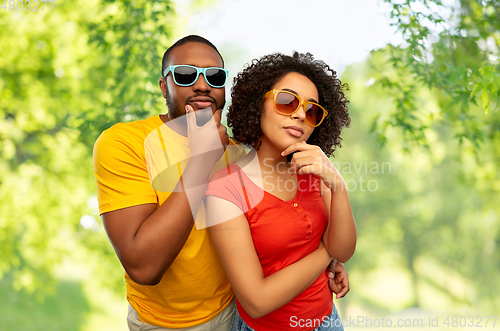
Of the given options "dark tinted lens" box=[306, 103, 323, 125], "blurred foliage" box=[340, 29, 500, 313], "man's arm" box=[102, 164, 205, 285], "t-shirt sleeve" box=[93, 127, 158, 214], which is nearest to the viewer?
"man's arm" box=[102, 164, 205, 285]

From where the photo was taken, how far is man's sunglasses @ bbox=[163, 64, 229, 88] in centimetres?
178

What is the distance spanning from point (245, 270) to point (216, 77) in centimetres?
104

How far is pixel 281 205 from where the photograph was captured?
1604 mm

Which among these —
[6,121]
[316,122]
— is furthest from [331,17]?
[6,121]

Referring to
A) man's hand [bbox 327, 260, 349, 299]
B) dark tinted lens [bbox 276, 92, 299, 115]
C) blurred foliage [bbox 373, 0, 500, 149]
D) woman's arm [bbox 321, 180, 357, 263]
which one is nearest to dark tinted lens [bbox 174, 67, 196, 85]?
dark tinted lens [bbox 276, 92, 299, 115]

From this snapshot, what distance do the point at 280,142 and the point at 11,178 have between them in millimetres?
8497

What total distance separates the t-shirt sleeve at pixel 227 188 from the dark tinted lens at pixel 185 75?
56cm

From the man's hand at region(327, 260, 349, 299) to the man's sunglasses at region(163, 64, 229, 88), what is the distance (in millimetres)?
1214

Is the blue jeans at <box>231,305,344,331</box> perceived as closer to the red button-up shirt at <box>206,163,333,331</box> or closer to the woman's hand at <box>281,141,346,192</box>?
the red button-up shirt at <box>206,163,333,331</box>

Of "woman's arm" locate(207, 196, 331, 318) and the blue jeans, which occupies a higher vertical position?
"woman's arm" locate(207, 196, 331, 318)

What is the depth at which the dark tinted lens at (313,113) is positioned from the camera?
1.64 metres

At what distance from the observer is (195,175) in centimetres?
146

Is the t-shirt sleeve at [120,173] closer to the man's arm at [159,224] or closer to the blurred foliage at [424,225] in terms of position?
the man's arm at [159,224]

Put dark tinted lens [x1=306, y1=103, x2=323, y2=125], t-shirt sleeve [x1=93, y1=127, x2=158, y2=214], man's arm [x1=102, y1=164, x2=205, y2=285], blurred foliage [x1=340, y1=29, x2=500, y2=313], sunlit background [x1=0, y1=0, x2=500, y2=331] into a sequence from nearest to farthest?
1. man's arm [x1=102, y1=164, x2=205, y2=285]
2. t-shirt sleeve [x1=93, y1=127, x2=158, y2=214]
3. dark tinted lens [x1=306, y1=103, x2=323, y2=125]
4. sunlit background [x1=0, y1=0, x2=500, y2=331]
5. blurred foliage [x1=340, y1=29, x2=500, y2=313]
